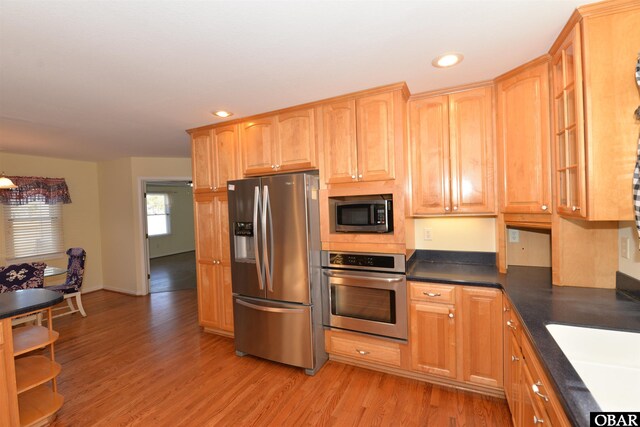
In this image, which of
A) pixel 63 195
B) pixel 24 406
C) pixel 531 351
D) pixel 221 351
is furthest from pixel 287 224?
pixel 63 195

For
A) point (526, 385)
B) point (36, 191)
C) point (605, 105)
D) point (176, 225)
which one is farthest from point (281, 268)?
point (176, 225)

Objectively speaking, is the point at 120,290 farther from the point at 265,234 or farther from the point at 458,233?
the point at 458,233

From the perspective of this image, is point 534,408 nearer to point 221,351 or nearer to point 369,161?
point 369,161

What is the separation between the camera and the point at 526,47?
1810 mm

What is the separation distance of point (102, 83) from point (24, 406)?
2351 millimetres

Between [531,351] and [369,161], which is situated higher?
[369,161]

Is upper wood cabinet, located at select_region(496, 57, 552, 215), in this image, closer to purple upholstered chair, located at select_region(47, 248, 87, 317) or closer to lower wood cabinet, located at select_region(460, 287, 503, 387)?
lower wood cabinet, located at select_region(460, 287, 503, 387)

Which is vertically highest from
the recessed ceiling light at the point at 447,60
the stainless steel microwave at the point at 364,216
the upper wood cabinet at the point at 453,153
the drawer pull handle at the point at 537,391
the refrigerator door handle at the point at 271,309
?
the recessed ceiling light at the point at 447,60

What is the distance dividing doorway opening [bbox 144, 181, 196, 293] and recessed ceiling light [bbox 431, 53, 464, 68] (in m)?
7.11

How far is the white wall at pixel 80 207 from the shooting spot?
189 inches

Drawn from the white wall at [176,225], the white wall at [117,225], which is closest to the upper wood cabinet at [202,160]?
the white wall at [117,225]

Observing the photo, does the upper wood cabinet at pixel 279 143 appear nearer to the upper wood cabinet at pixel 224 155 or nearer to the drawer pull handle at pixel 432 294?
the upper wood cabinet at pixel 224 155

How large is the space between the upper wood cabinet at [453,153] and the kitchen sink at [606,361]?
1159 mm

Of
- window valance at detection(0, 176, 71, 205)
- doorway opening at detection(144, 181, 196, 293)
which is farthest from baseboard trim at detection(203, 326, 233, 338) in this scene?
doorway opening at detection(144, 181, 196, 293)
